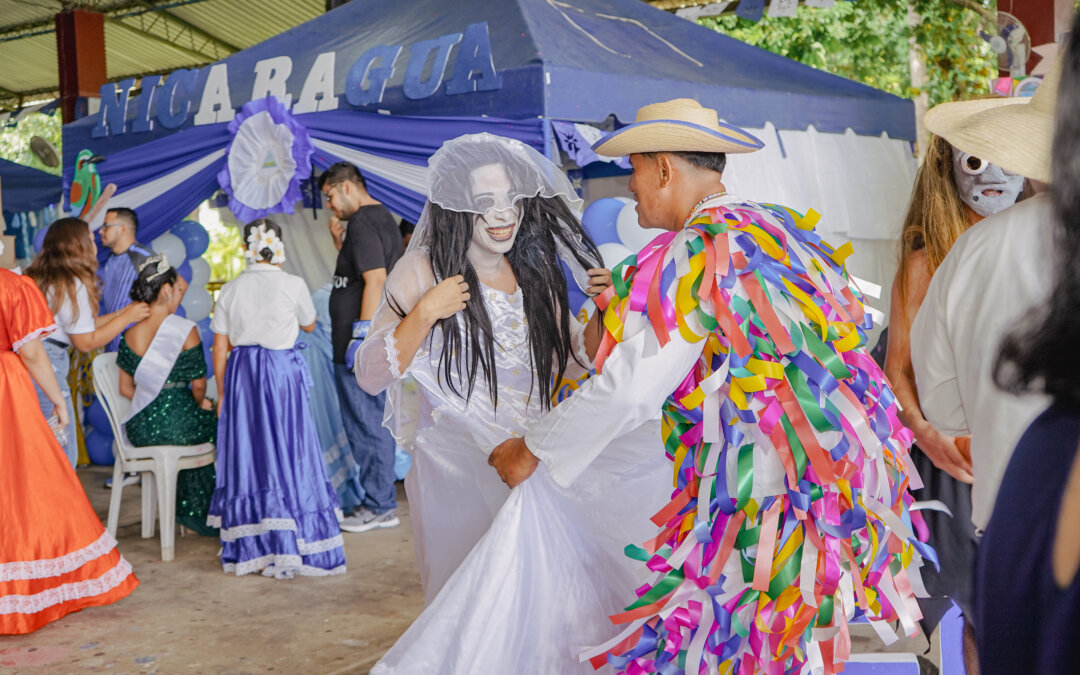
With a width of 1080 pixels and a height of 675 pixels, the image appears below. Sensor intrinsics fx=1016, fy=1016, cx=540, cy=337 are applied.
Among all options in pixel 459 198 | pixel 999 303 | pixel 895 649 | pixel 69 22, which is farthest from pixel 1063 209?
pixel 69 22

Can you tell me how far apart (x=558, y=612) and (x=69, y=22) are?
10881 millimetres

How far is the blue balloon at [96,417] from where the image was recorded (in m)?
6.86

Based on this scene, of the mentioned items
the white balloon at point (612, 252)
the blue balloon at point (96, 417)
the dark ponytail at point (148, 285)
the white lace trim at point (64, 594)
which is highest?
the white balloon at point (612, 252)

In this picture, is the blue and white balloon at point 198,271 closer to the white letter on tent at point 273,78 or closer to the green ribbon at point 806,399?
the white letter on tent at point 273,78

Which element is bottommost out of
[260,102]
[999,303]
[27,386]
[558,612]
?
[558,612]

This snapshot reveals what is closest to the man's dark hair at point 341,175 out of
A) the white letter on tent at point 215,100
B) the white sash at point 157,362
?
the white sash at point 157,362

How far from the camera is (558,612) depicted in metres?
2.14

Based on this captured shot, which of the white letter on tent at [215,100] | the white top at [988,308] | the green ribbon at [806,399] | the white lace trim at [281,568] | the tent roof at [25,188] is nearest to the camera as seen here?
the white top at [988,308]

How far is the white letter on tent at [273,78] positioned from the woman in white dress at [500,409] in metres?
3.33

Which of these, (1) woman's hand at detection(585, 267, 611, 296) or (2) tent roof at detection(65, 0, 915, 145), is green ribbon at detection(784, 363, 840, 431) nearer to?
(1) woman's hand at detection(585, 267, 611, 296)

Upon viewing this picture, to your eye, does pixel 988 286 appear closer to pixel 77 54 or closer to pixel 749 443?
pixel 749 443

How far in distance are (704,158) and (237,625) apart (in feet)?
8.31

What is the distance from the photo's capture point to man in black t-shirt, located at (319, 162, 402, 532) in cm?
465

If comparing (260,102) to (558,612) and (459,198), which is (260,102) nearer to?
(459,198)
